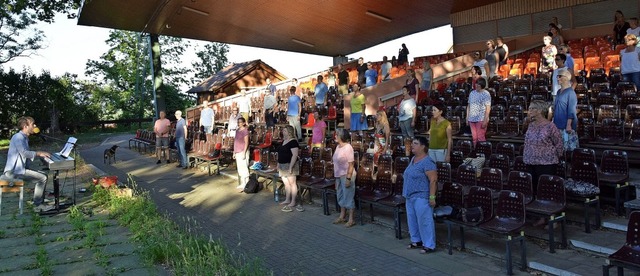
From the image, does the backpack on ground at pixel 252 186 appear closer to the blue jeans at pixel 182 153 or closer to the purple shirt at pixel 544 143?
the blue jeans at pixel 182 153

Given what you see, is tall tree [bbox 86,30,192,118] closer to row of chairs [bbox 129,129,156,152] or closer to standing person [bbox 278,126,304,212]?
row of chairs [bbox 129,129,156,152]

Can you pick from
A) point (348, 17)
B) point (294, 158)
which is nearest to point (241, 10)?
point (348, 17)

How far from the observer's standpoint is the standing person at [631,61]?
10.7m

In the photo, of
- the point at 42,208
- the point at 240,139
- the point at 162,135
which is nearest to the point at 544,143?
the point at 240,139

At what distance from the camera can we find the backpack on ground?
12.4 m

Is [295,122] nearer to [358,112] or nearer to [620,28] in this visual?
[358,112]

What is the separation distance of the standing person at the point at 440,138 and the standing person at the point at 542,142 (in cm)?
163

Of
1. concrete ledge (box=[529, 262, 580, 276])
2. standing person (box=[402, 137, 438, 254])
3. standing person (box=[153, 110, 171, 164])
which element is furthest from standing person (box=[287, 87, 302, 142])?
concrete ledge (box=[529, 262, 580, 276])

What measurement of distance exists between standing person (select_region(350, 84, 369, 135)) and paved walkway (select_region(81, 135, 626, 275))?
3.29 meters

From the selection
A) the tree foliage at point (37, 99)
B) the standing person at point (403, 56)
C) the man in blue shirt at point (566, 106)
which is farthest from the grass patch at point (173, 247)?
the tree foliage at point (37, 99)

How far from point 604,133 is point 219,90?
25.7 m

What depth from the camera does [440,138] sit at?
348 inches

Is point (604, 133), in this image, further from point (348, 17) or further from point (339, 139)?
point (348, 17)

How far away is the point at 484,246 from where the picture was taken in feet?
23.4
